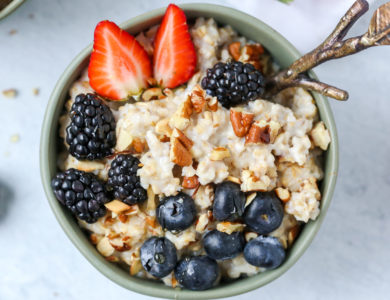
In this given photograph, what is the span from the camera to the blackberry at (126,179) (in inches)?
51.9

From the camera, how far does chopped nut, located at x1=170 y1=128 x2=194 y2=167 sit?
1.30m

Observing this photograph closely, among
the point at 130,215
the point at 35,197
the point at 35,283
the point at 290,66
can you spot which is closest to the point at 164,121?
the point at 130,215

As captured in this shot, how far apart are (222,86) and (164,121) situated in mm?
172

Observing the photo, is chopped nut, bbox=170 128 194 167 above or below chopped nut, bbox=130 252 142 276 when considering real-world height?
above

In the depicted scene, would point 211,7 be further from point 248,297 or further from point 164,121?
point 248,297

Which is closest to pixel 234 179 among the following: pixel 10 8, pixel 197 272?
pixel 197 272

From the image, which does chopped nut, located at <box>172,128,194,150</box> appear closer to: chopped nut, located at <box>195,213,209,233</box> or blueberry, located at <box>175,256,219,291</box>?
chopped nut, located at <box>195,213,209,233</box>

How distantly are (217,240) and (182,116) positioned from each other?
32 centimetres

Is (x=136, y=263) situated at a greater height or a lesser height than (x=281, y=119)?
lesser

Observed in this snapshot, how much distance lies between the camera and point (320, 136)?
1.40 meters

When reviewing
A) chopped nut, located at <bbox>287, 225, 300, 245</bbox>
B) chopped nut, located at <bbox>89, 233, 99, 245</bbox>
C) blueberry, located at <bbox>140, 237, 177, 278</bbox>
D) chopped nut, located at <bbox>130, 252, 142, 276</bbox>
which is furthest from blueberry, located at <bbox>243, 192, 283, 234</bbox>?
chopped nut, located at <bbox>89, 233, 99, 245</bbox>

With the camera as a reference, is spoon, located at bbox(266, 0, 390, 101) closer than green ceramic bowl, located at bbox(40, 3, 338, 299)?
Yes

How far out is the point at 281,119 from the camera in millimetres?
1377

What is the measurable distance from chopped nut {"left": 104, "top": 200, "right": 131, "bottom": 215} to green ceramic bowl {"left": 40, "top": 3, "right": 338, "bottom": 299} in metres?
0.13
